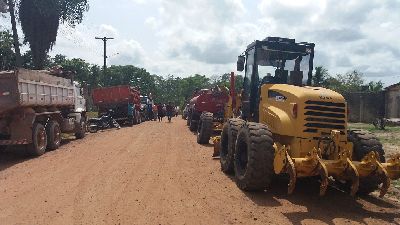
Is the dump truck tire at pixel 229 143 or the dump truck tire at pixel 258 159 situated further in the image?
the dump truck tire at pixel 229 143

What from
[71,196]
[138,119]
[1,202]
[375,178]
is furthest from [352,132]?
[138,119]

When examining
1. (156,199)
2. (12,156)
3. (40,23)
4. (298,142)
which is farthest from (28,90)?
(40,23)

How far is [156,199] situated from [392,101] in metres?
29.1

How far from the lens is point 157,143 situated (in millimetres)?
15930

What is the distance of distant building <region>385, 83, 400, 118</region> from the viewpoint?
30.9 meters

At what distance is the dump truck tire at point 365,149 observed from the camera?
749 centimetres

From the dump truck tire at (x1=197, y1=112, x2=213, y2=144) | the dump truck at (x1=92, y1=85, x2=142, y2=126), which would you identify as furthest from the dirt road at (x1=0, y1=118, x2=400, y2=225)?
the dump truck at (x1=92, y1=85, x2=142, y2=126)

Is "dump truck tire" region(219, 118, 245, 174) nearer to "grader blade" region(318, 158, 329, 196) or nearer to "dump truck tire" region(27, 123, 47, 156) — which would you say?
"grader blade" region(318, 158, 329, 196)

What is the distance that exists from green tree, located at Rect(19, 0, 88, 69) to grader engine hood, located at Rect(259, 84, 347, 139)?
25.4 meters

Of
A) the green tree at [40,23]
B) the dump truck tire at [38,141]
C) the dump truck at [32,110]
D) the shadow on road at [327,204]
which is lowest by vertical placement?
the shadow on road at [327,204]

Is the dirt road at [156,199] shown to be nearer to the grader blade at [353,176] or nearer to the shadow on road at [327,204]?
the shadow on road at [327,204]

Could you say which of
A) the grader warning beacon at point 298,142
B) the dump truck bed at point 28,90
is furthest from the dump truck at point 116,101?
the grader warning beacon at point 298,142

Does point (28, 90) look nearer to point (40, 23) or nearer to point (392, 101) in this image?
point (40, 23)

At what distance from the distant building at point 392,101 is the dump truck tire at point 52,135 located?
25585 millimetres
